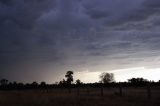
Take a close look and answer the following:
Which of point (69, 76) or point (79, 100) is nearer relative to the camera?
point (79, 100)

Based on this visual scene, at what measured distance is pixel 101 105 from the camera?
21828 mm

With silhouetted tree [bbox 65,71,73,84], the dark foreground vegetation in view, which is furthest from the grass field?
silhouetted tree [bbox 65,71,73,84]

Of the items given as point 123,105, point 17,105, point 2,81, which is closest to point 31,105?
point 17,105

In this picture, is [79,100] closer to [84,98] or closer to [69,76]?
[84,98]

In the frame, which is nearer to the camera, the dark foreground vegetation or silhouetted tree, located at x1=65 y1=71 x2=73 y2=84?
the dark foreground vegetation

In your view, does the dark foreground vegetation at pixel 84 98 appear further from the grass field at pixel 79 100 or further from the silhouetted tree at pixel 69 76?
the silhouetted tree at pixel 69 76

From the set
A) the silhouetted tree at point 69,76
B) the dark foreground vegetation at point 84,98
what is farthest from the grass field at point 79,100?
the silhouetted tree at point 69,76

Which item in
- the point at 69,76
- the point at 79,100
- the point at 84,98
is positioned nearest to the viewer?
the point at 79,100

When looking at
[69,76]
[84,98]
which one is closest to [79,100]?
[84,98]

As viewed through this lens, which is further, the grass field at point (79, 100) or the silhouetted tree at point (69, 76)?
the silhouetted tree at point (69, 76)

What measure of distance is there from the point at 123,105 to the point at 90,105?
2470 millimetres

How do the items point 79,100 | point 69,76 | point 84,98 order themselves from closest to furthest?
point 79,100 < point 84,98 < point 69,76

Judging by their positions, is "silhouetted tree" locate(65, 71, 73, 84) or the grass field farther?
"silhouetted tree" locate(65, 71, 73, 84)

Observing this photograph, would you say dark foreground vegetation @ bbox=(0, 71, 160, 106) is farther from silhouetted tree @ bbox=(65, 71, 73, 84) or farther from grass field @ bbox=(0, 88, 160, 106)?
silhouetted tree @ bbox=(65, 71, 73, 84)
